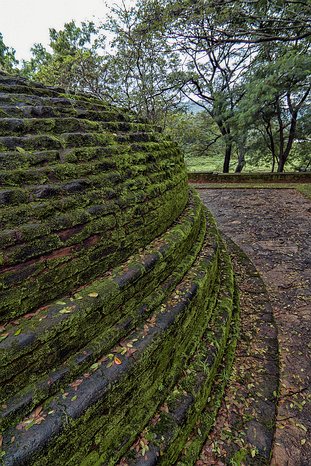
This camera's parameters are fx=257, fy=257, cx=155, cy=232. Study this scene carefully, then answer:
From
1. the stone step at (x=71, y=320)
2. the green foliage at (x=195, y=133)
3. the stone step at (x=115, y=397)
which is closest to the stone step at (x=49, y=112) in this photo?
the stone step at (x=71, y=320)

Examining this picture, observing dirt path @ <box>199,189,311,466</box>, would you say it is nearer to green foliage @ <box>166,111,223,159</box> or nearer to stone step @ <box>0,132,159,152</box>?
stone step @ <box>0,132,159,152</box>

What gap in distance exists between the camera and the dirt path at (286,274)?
1.76 m

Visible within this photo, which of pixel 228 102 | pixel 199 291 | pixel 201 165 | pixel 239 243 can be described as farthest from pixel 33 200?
pixel 201 165

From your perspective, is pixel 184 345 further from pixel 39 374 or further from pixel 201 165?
pixel 201 165

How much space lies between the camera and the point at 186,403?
1624 mm

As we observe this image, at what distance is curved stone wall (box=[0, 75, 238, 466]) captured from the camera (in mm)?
1130

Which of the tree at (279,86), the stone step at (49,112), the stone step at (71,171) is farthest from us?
the tree at (279,86)

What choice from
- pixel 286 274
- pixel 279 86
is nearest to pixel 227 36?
pixel 279 86

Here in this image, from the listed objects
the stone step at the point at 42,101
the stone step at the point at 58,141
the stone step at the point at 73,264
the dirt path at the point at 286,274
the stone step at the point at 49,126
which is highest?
the stone step at the point at 42,101

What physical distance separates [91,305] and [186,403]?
911 mm

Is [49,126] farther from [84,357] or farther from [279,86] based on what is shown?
[279,86]

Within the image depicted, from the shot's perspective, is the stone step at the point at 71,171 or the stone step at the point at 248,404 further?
the stone step at the point at 248,404

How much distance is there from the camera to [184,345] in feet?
6.19

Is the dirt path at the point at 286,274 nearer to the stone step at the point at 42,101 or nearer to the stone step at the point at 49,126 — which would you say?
the stone step at the point at 49,126
